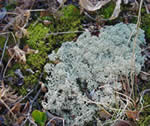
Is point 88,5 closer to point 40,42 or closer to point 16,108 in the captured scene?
point 40,42

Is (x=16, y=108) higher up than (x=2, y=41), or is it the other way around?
(x=2, y=41)

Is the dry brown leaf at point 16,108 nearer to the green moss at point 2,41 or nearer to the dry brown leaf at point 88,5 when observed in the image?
the green moss at point 2,41

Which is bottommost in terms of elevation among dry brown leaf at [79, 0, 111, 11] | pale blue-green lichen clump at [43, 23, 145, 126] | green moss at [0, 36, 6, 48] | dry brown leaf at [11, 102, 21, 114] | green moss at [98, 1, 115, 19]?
dry brown leaf at [11, 102, 21, 114]

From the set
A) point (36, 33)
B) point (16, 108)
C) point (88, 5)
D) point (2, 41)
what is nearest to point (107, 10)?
point (88, 5)

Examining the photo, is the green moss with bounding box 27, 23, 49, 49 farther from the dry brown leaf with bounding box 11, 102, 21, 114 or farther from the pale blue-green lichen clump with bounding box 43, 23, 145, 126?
the dry brown leaf with bounding box 11, 102, 21, 114

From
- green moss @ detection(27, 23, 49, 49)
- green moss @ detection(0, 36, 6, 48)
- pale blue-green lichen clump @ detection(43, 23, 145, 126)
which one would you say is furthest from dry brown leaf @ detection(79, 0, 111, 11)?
green moss @ detection(0, 36, 6, 48)

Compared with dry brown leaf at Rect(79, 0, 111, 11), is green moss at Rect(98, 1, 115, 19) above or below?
below
